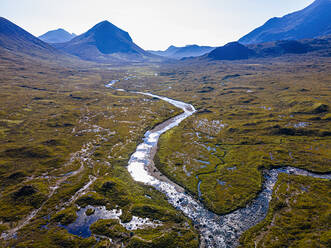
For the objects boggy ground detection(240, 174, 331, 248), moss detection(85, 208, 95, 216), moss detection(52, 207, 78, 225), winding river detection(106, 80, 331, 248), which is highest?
boggy ground detection(240, 174, 331, 248)

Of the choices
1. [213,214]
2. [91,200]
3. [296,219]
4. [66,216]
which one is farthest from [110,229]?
[296,219]

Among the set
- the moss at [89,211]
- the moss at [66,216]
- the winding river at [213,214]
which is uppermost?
the winding river at [213,214]

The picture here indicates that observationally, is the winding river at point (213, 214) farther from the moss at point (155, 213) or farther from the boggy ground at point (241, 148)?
the moss at point (155, 213)

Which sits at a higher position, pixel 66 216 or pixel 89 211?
pixel 66 216

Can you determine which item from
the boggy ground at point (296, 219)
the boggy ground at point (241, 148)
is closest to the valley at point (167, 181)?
the boggy ground at point (296, 219)

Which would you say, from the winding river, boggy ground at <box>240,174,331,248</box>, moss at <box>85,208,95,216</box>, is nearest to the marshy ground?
boggy ground at <box>240,174,331,248</box>

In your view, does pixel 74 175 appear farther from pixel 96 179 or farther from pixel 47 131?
pixel 47 131

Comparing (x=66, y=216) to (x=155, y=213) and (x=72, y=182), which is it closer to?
(x=72, y=182)

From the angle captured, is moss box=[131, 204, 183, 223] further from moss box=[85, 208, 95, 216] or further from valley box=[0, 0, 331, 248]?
moss box=[85, 208, 95, 216]

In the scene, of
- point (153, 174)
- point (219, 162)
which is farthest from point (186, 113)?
point (153, 174)

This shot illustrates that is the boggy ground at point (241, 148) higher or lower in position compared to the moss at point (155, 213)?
higher

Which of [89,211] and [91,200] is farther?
[91,200]
